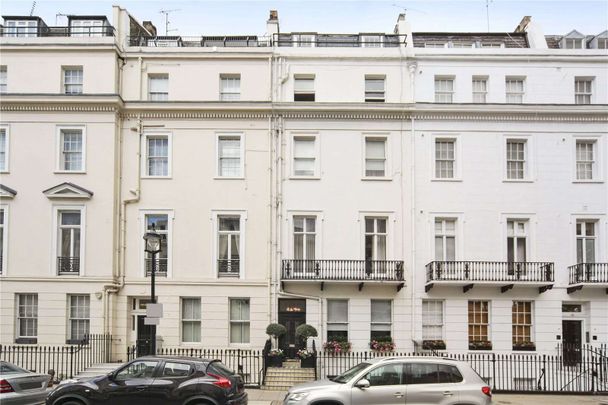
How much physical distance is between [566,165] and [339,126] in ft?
29.2

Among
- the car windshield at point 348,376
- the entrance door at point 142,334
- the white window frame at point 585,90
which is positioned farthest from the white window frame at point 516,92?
the entrance door at point 142,334

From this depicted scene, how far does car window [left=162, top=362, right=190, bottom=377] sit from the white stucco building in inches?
393

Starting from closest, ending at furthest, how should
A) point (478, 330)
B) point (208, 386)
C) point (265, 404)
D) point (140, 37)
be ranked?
point (208, 386), point (265, 404), point (478, 330), point (140, 37)

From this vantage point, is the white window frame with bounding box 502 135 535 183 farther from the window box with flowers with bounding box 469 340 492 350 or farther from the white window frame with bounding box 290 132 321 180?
the white window frame with bounding box 290 132 321 180

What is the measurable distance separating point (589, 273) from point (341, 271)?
919 cm

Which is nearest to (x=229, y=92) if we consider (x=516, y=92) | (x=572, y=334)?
(x=516, y=92)

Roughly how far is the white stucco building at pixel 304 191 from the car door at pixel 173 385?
10022 mm

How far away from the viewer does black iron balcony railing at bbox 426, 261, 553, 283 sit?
24.6 m

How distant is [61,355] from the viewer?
78.6ft

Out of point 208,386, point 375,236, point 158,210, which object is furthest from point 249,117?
point 208,386

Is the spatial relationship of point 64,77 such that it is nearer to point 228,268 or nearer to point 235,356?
point 228,268

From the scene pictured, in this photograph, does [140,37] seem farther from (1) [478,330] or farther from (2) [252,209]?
(1) [478,330]

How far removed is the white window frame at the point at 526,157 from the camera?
2567cm

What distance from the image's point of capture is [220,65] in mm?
26344
